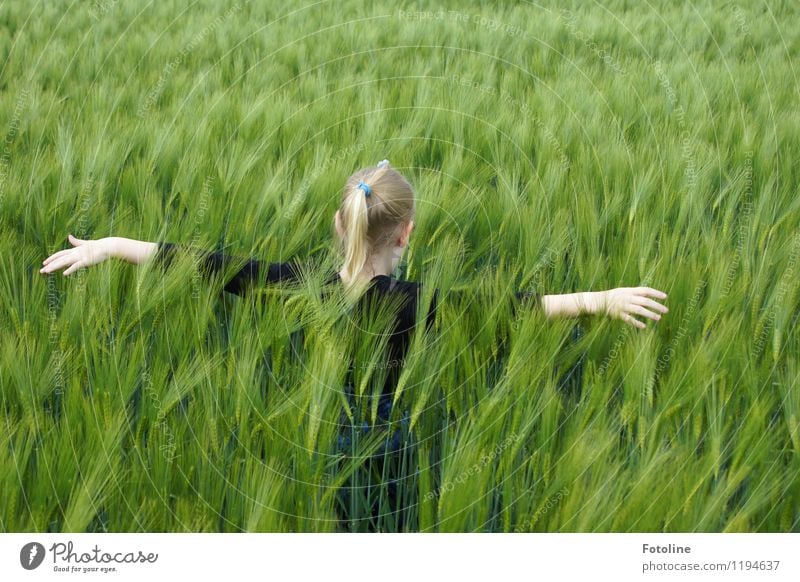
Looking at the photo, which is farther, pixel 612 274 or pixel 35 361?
pixel 612 274

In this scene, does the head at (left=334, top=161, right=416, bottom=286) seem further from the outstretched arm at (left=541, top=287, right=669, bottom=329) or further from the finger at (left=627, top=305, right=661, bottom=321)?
the finger at (left=627, top=305, right=661, bottom=321)

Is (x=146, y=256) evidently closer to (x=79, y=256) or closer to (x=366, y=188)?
(x=79, y=256)

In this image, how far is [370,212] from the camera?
3.76ft

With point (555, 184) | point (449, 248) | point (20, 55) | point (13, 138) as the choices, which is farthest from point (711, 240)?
point (20, 55)

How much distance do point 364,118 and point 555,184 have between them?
0.56 m

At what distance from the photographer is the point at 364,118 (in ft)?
5.70

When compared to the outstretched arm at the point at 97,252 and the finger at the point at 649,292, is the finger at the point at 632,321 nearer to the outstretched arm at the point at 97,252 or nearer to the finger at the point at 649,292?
the finger at the point at 649,292

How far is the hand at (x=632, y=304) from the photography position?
Result: 995 millimetres

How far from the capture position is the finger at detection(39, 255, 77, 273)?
111 cm

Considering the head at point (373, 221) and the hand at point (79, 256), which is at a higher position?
the head at point (373, 221)
